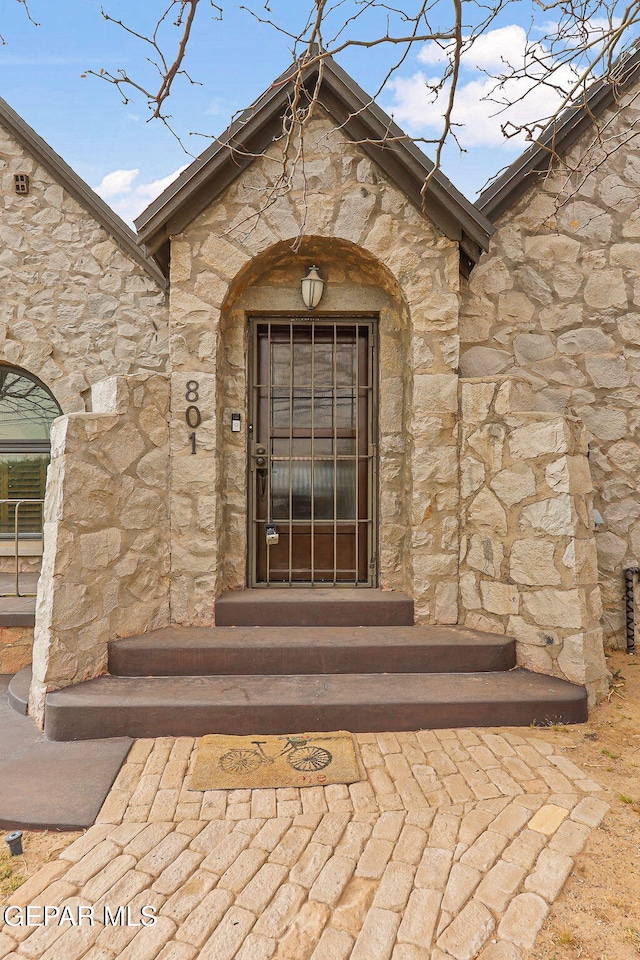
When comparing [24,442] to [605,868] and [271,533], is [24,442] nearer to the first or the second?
[271,533]

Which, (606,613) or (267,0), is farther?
(606,613)

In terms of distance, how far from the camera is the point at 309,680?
10.8 feet

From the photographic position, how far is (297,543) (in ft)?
14.4

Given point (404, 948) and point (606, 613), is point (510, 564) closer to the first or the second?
point (606, 613)

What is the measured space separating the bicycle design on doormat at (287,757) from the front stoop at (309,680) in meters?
0.16

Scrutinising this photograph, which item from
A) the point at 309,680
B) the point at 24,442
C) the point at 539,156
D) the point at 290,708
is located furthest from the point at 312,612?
the point at 539,156

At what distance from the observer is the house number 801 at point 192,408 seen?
380 centimetres

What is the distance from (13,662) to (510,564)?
3727 millimetres

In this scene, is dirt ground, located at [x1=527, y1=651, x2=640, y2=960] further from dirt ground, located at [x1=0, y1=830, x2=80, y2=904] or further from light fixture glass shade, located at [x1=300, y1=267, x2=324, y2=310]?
light fixture glass shade, located at [x1=300, y1=267, x2=324, y2=310]

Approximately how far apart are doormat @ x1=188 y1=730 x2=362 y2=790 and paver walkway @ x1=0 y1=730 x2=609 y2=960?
63 millimetres

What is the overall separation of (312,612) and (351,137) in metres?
3.53

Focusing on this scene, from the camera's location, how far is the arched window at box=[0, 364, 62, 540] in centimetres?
504

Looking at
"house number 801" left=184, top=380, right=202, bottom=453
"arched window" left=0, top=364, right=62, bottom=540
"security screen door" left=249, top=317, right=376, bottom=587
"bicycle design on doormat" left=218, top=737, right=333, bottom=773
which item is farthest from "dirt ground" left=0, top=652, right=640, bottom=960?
"arched window" left=0, top=364, right=62, bottom=540

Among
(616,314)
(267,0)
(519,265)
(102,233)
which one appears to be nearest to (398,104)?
(267,0)
